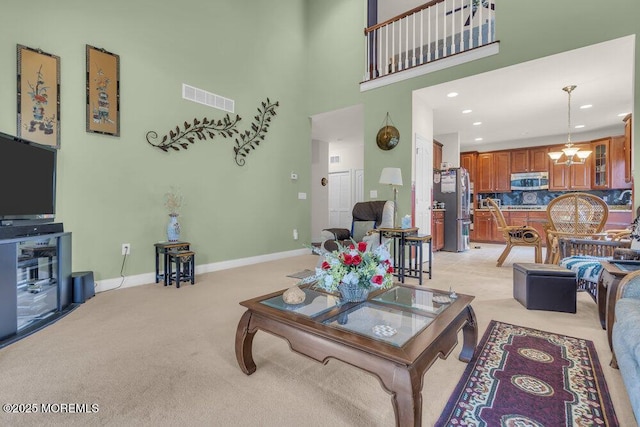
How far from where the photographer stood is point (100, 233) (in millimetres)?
3039

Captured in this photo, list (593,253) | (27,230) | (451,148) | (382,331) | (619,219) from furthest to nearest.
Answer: (451,148) → (619,219) → (593,253) → (27,230) → (382,331)

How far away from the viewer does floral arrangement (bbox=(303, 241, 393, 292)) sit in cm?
145

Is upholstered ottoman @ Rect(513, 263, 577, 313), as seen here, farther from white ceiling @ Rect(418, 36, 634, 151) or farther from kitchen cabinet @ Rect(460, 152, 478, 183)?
kitchen cabinet @ Rect(460, 152, 478, 183)

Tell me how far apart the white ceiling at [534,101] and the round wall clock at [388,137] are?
0.66 meters

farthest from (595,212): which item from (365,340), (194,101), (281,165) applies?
(194,101)

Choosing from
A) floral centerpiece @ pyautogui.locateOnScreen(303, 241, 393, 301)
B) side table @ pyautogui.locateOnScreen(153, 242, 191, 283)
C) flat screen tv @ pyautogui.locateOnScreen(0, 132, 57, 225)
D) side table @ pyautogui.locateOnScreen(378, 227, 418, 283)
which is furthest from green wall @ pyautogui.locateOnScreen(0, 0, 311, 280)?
floral centerpiece @ pyautogui.locateOnScreen(303, 241, 393, 301)

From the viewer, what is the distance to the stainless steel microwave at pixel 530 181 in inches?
281

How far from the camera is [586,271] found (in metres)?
2.29

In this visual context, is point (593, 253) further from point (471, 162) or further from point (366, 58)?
point (471, 162)

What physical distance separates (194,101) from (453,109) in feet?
13.7

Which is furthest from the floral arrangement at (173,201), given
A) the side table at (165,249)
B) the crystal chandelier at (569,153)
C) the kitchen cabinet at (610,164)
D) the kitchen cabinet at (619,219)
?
the kitchen cabinet at (610,164)

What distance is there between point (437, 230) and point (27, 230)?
18.7 ft

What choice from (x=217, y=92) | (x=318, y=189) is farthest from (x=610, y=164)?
(x=217, y=92)

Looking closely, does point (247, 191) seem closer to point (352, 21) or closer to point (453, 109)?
point (352, 21)
